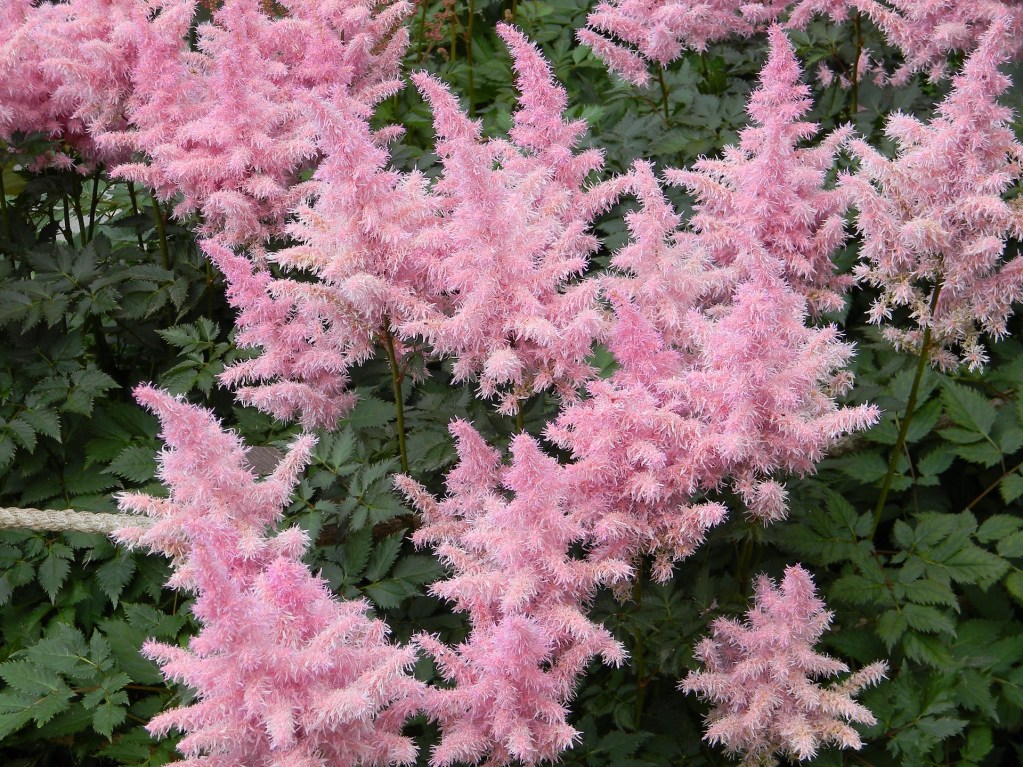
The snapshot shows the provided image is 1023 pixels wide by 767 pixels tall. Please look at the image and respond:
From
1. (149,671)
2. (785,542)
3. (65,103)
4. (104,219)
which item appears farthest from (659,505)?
(104,219)

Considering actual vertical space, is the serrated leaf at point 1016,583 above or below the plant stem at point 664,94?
below

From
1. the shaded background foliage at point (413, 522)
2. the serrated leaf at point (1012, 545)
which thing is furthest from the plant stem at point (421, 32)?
the serrated leaf at point (1012, 545)

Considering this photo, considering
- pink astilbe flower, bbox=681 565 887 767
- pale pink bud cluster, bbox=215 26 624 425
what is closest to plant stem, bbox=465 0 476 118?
pale pink bud cluster, bbox=215 26 624 425

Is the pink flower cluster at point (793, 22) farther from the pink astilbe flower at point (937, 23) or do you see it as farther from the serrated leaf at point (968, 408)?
the serrated leaf at point (968, 408)

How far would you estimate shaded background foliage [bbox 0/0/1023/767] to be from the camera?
2242mm

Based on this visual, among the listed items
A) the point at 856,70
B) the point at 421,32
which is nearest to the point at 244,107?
the point at 421,32

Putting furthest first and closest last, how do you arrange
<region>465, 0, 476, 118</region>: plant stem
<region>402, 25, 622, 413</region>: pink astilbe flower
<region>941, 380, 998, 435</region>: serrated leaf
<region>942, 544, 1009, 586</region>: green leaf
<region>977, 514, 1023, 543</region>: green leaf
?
<region>465, 0, 476, 118</region>: plant stem < <region>941, 380, 998, 435</region>: serrated leaf < <region>977, 514, 1023, 543</region>: green leaf < <region>942, 544, 1009, 586</region>: green leaf < <region>402, 25, 622, 413</region>: pink astilbe flower

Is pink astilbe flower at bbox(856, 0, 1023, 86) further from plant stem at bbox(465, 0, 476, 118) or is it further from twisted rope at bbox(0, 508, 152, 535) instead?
twisted rope at bbox(0, 508, 152, 535)

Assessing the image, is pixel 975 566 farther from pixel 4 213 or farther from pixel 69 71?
pixel 4 213

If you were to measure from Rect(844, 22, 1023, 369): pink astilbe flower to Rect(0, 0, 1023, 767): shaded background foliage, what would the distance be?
13.6 inches

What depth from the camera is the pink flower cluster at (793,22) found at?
3.23m

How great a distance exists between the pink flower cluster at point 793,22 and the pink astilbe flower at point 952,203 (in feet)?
3.38

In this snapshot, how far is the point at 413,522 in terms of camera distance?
249 cm

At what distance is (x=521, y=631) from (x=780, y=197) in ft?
4.29
